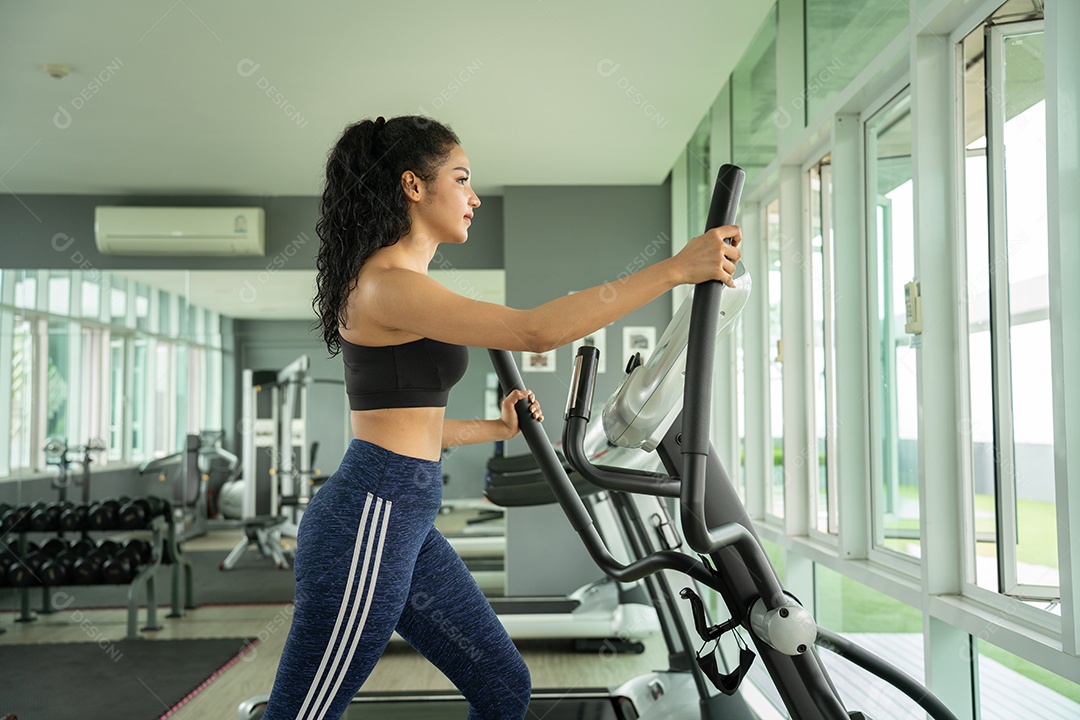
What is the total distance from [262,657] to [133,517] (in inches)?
49.2

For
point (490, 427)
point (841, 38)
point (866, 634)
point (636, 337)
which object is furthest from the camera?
point (636, 337)

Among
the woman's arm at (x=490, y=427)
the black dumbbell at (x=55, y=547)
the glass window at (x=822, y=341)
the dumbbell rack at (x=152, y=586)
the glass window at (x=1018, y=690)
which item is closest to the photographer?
the woman's arm at (x=490, y=427)

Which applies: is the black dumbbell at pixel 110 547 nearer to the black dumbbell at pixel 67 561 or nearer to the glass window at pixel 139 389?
the black dumbbell at pixel 67 561

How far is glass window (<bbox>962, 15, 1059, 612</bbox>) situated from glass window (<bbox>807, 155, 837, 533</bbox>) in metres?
0.93

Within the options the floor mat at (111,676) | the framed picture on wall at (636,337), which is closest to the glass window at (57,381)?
the floor mat at (111,676)

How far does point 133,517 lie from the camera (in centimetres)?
462

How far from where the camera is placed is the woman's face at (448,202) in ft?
4.80

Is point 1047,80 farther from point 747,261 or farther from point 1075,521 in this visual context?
point 747,261

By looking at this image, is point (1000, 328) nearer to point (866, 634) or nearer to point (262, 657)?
point (866, 634)

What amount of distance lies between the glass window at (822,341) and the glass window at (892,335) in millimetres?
326

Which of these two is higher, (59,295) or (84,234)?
(84,234)

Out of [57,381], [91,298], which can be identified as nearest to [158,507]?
[57,381]

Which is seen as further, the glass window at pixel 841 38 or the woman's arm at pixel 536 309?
the glass window at pixel 841 38

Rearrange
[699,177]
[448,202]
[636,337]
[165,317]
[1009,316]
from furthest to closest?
1. [165,317]
2. [636,337]
3. [699,177]
4. [1009,316]
5. [448,202]
